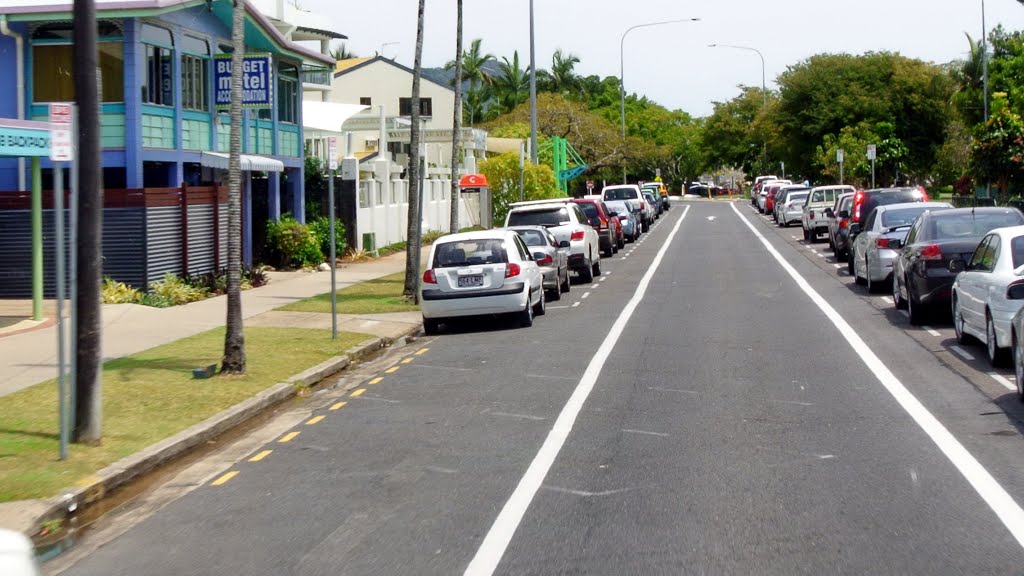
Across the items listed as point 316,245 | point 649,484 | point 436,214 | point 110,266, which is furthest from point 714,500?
point 436,214

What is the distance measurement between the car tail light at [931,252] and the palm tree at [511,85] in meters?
83.1

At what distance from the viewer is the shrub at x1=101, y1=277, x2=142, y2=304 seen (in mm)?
22328

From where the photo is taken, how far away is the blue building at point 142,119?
23.2m

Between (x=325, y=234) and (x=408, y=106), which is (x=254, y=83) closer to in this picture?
(x=325, y=234)

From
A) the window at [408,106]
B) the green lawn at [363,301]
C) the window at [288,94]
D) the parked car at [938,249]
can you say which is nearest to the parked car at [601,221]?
the window at [288,94]

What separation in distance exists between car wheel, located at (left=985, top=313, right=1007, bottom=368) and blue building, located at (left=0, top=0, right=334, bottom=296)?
12.8 m

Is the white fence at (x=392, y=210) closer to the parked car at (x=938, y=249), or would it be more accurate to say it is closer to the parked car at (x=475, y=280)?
the parked car at (x=475, y=280)

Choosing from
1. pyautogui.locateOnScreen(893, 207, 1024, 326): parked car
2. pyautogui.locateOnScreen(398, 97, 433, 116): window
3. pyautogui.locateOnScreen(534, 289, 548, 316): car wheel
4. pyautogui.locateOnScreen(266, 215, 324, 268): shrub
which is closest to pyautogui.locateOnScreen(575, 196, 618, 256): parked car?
pyautogui.locateOnScreen(266, 215, 324, 268): shrub

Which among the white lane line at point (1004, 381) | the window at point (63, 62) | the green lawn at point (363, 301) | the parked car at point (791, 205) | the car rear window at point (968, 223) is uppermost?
the window at point (63, 62)

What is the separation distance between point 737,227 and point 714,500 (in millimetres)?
46605

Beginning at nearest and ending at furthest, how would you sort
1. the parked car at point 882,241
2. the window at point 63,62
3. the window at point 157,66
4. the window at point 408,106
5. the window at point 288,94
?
the parked car at point 882,241, the window at point 63,62, the window at point 157,66, the window at point 288,94, the window at point 408,106

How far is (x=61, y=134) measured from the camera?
991 centimetres

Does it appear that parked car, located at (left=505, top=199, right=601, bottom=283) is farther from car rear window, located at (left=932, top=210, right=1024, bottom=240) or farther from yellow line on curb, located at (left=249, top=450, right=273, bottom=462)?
yellow line on curb, located at (left=249, top=450, right=273, bottom=462)

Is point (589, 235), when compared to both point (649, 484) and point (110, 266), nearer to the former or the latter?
point (110, 266)
